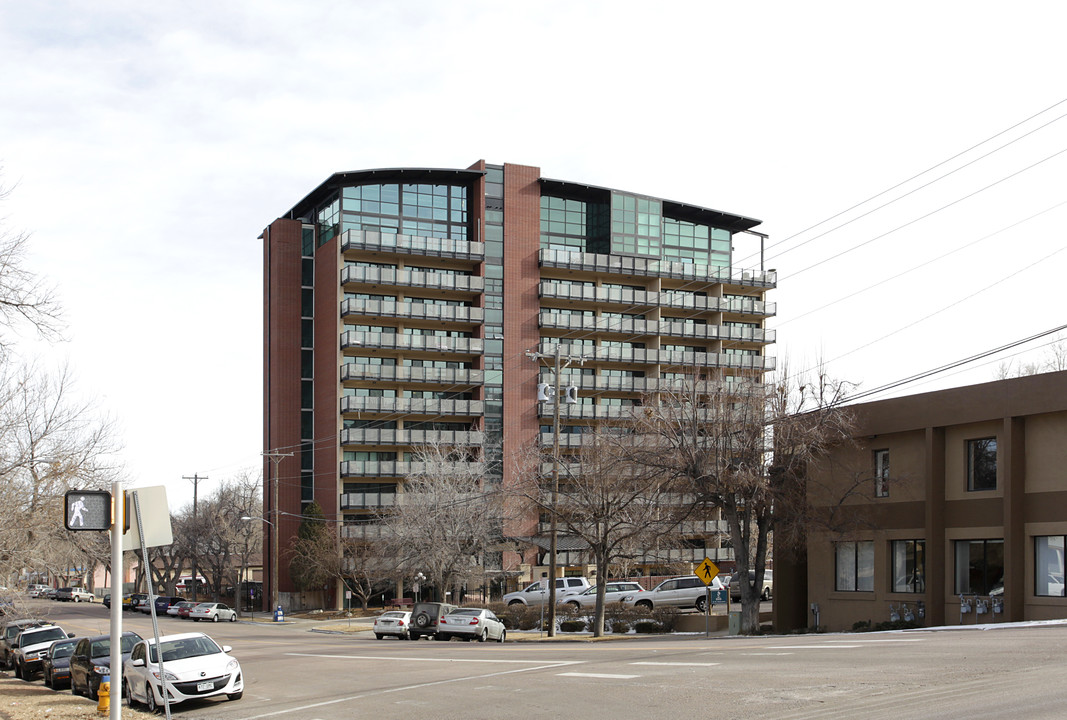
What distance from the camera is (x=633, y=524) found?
43.6 metres

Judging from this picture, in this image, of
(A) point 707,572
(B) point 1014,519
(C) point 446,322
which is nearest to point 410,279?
(C) point 446,322

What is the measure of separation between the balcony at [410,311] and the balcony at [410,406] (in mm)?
6039

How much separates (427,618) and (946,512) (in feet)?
63.2

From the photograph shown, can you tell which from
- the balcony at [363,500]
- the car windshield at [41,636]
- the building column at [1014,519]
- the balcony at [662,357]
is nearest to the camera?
the building column at [1014,519]

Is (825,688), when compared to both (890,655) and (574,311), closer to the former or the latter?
(890,655)

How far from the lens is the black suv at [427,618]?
131 ft

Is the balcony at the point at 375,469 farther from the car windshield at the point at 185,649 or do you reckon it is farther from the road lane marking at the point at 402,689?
the car windshield at the point at 185,649

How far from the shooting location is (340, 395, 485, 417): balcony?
246 ft

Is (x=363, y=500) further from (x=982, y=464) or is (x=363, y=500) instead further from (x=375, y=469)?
(x=982, y=464)

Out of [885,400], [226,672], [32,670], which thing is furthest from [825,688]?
[32,670]

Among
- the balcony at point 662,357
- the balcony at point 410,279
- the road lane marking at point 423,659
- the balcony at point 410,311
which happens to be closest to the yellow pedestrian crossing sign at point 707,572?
the road lane marking at point 423,659

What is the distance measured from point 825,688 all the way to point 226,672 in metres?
11.4

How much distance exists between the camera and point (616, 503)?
142 ft

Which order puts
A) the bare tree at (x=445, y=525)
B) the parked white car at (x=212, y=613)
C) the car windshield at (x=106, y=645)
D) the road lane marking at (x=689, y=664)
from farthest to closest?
the parked white car at (x=212, y=613) → the bare tree at (x=445, y=525) → the car windshield at (x=106, y=645) → the road lane marking at (x=689, y=664)
